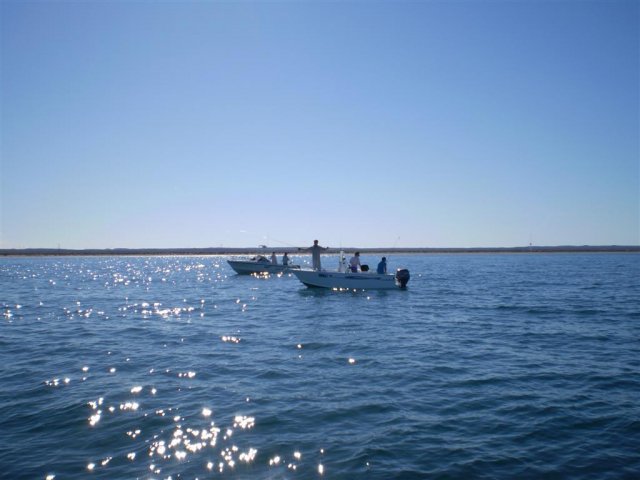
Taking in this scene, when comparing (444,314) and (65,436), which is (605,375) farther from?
(65,436)

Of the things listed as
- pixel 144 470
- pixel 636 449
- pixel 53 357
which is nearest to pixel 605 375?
pixel 636 449

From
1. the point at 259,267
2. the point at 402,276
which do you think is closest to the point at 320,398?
the point at 402,276

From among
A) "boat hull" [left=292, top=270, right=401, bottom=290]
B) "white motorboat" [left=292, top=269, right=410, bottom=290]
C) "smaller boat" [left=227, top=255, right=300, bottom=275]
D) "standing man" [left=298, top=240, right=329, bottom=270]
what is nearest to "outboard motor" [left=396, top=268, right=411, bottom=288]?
"white motorboat" [left=292, top=269, right=410, bottom=290]

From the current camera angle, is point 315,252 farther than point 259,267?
No

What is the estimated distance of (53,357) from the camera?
14.9 m

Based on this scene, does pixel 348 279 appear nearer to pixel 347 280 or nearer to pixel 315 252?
pixel 347 280

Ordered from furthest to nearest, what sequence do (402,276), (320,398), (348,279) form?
(402,276) → (348,279) → (320,398)

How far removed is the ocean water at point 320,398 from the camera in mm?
7625

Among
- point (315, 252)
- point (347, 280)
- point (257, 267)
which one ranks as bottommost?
point (347, 280)

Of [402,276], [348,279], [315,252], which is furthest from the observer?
[402,276]

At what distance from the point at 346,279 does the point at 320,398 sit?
24418mm

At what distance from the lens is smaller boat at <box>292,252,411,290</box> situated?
34812mm

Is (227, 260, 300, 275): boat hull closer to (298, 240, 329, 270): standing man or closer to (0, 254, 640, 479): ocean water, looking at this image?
(298, 240, 329, 270): standing man

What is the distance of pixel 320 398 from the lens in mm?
10680
